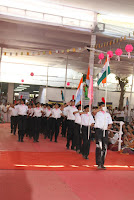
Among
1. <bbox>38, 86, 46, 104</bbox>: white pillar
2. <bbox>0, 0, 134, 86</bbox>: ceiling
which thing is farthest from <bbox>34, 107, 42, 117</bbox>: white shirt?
<bbox>38, 86, 46, 104</bbox>: white pillar

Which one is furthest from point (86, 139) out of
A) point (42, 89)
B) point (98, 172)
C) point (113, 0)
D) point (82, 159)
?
point (42, 89)

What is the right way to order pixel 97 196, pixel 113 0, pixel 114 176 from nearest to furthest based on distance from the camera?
pixel 97 196 → pixel 114 176 → pixel 113 0

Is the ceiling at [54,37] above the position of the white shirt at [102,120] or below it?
above

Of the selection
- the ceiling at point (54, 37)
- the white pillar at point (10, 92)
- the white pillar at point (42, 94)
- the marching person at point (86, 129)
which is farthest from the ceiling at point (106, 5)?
the white pillar at point (10, 92)

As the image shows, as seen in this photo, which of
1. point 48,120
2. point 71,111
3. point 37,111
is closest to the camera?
point 71,111

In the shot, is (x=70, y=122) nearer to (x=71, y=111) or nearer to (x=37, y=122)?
(x=71, y=111)

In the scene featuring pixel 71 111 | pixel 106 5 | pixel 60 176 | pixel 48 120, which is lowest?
pixel 60 176

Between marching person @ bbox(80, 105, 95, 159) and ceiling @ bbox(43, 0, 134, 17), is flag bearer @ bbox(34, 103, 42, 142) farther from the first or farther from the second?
ceiling @ bbox(43, 0, 134, 17)

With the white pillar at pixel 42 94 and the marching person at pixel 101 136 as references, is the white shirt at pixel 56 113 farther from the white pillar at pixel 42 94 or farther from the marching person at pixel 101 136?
the white pillar at pixel 42 94

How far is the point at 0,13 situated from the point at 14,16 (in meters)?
0.52

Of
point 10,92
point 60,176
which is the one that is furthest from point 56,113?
point 10,92

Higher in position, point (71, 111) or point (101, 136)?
point (71, 111)

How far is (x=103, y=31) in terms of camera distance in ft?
34.3

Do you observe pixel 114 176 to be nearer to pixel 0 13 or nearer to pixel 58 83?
pixel 0 13
